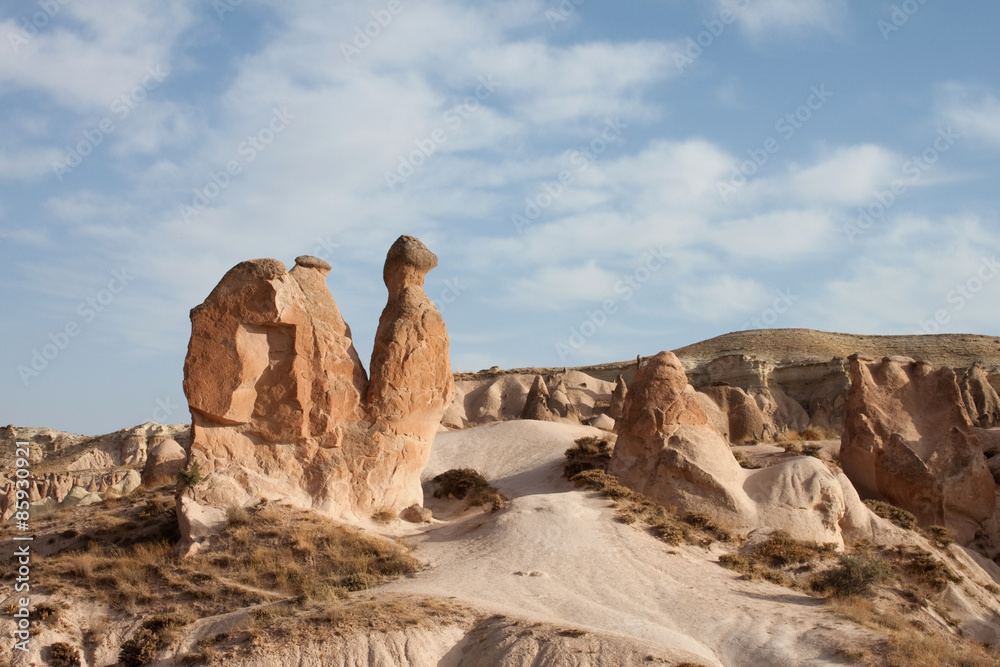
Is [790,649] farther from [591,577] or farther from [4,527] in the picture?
[4,527]

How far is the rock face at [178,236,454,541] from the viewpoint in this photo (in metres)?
15.0

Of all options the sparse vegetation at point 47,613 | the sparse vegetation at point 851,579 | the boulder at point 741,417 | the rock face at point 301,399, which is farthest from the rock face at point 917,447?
the sparse vegetation at point 47,613

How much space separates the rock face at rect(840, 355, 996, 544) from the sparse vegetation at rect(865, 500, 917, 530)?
1.15m

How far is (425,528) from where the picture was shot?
1623cm

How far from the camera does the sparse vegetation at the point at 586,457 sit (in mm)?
20203

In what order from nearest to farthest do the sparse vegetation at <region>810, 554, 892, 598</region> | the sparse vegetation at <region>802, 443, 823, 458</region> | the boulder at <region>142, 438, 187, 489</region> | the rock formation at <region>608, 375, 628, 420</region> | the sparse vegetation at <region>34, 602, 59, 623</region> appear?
the sparse vegetation at <region>34, 602, 59, 623</region> → the sparse vegetation at <region>810, 554, 892, 598</region> → the sparse vegetation at <region>802, 443, 823, 458</region> → the boulder at <region>142, 438, 187, 489</region> → the rock formation at <region>608, 375, 628, 420</region>

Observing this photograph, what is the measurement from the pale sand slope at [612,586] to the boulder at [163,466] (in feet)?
28.1

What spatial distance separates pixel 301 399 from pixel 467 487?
5315 mm

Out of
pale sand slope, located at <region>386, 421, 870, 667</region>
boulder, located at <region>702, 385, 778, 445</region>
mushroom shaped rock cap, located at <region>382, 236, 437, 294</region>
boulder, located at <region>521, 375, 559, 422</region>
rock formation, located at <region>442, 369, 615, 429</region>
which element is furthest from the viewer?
rock formation, located at <region>442, 369, 615, 429</region>

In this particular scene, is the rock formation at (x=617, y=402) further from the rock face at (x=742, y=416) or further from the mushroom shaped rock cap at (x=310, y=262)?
the mushroom shaped rock cap at (x=310, y=262)

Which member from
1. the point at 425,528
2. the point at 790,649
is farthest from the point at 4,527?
the point at 790,649

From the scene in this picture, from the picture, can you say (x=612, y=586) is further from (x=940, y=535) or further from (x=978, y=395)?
(x=978, y=395)

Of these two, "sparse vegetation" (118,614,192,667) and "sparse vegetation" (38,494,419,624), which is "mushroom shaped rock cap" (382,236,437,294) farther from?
"sparse vegetation" (118,614,192,667)

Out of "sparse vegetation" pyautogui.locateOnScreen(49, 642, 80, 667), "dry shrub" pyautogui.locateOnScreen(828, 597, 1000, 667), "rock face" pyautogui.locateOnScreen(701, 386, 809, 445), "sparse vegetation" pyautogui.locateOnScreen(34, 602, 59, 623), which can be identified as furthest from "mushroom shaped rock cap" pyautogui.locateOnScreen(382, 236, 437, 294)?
"rock face" pyautogui.locateOnScreen(701, 386, 809, 445)
